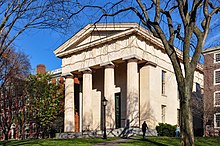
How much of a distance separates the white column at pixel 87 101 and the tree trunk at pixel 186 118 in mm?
31977

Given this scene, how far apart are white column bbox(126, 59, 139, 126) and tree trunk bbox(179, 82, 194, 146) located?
25.7 m

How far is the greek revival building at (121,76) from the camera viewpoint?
37.8 meters

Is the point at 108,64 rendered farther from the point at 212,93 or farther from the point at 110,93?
the point at 212,93

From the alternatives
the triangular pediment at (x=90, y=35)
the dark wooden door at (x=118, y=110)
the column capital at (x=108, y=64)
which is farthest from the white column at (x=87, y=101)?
the triangular pediment at (x=90, y=35)

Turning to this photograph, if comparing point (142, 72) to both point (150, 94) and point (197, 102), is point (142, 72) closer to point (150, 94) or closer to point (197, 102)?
point (150, 94)

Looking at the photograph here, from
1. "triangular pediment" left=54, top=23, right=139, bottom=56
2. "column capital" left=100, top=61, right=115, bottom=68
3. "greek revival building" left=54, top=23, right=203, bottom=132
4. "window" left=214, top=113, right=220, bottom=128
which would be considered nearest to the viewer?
"greek revival building" left=54, top=23, right=203, bottom=132

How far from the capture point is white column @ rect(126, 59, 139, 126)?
120ft

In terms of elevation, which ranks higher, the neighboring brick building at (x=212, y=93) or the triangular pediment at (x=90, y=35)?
the triangular pediment at (x=90, y=35)

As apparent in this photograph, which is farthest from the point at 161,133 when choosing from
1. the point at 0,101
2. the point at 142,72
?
the point at 0,101

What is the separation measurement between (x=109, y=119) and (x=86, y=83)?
18.9ft

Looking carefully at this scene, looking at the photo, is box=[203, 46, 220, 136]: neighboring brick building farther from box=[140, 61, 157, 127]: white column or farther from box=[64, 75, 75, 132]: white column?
box=[64, 75, 75, 132]: white column

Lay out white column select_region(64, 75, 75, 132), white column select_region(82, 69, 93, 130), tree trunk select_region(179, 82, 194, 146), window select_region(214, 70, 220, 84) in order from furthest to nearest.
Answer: window select_region(214, 70, 220, 84) → white column select_region(64, 75, 75, 132) → white column select_region(82, 69, 93, 130) → tree trunk select_region(179, 82, 194, 146)

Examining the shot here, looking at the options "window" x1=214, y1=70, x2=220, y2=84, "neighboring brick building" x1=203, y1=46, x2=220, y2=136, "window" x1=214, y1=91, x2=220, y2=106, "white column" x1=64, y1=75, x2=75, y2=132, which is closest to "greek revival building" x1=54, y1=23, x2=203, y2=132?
"white column" x1=64, y1=75, x2=75, y2=132

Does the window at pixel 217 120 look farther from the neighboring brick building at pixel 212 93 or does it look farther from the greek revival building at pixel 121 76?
the greek revival building at pixel 121 76
